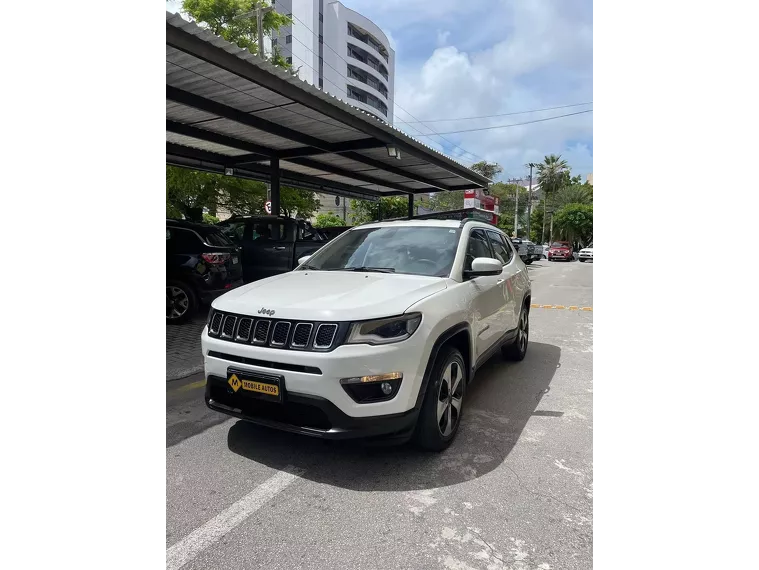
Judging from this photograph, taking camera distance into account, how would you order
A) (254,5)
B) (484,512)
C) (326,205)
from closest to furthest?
(484,512), (254,5), (326,205)

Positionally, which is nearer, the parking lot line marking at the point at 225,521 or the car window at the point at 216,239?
the parking lot line marking at the point at 225,521

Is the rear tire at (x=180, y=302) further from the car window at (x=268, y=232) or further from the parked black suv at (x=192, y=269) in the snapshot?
the car window at (x=268, y=232)

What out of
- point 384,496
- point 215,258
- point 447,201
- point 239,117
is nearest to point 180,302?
point 215,258

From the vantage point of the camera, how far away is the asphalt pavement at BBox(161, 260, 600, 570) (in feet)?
7.25

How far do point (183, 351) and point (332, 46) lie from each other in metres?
66.7

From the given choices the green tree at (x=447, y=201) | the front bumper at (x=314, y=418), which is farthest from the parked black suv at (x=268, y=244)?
the green tree at (x=447, y=201)

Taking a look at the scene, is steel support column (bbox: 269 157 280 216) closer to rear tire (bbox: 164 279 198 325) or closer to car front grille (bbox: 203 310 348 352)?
rear tire (bbox: 164 279 198 325)

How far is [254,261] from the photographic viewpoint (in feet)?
30.8

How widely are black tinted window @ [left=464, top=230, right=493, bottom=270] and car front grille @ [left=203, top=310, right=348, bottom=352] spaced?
63.7 inches

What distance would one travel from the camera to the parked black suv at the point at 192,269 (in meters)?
7.17

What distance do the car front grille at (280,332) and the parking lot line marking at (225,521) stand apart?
32.1 inches
